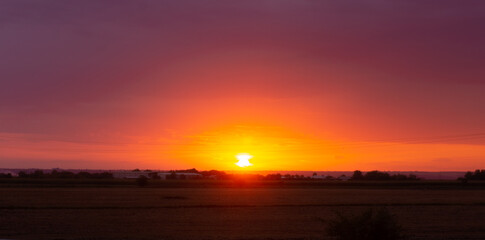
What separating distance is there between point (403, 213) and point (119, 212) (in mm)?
21846

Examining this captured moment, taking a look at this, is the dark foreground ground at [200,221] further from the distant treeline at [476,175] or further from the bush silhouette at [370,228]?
the distant treeline at [476,175]

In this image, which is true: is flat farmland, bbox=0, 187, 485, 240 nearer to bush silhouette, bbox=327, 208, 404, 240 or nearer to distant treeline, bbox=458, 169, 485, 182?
bush silhouette, bbox=327, 208, 404, 240

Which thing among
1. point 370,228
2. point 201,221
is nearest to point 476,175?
point 201,221

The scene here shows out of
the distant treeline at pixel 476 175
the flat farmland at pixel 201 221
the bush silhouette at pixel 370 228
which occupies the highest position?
the distant treeline at pixel 476 175

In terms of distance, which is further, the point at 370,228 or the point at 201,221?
the point at 201,221

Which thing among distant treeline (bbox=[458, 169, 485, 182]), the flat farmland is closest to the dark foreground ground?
the flat farmland

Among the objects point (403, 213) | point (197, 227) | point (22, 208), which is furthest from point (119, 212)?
point (403, 213)

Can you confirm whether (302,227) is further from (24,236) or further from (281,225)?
(24,236)

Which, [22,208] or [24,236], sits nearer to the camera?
[24,236]

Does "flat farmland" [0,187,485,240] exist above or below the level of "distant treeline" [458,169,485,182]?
below

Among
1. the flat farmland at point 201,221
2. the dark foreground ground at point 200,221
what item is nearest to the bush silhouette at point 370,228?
the flat farmland at point 201,221

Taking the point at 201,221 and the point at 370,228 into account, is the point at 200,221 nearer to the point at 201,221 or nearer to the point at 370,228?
the point at 201,221

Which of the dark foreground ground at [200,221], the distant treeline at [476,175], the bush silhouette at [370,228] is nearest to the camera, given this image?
the bush silhouette at [370,228]

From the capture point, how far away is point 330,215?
4231 centimetres
